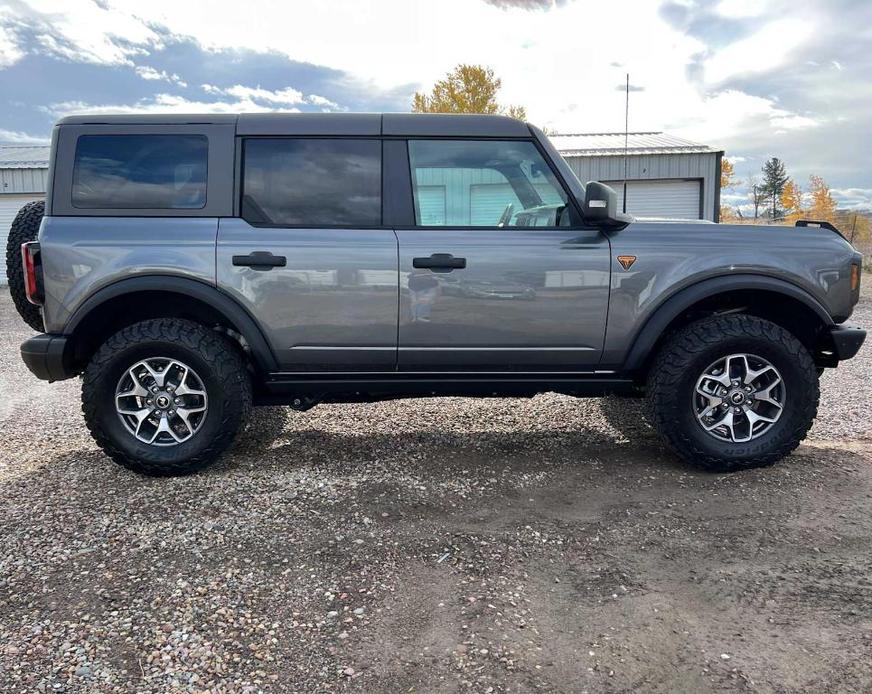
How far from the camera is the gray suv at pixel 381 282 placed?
3.57m

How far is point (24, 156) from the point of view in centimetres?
2022

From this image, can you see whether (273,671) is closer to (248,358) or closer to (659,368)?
(248,358)

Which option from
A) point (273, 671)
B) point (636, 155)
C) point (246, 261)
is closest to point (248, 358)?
point (246, 261)

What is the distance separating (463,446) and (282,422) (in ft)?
4.98

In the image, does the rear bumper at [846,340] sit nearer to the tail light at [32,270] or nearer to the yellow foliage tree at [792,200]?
the tail light at [32,270]

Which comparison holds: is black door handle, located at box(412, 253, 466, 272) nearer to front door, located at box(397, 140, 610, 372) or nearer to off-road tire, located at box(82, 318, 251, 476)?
front door, located at box(397, 140, 610, 372)

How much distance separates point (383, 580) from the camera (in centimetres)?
263

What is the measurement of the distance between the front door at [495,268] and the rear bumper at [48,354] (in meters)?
1.86

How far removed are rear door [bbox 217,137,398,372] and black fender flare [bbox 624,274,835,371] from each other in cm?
143

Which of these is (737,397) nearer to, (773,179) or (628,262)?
(628,262)

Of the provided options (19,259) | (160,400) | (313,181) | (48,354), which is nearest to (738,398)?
(313,181)

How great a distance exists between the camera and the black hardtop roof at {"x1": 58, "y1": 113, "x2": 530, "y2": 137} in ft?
12.1

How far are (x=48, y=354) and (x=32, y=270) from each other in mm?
468

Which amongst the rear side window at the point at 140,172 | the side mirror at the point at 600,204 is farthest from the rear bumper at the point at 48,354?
the side mirror at the point at 600,204
